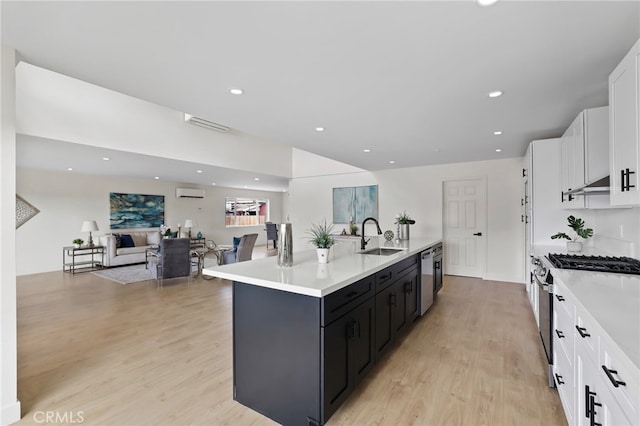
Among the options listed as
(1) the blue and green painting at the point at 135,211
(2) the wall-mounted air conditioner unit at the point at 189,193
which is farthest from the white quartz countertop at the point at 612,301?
(2) the wall-mounted air conditioner unit at the point at 189,193

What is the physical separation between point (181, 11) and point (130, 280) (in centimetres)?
582

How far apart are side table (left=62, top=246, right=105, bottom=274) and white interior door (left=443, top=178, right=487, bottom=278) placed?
8.23 meters

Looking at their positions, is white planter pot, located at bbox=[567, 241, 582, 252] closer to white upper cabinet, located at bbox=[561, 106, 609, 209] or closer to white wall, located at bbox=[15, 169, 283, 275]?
white upper cabinet, located at bbox=[561, 106, 609, 209]

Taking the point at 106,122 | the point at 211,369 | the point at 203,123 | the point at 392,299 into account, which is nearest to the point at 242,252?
the point at 203,123

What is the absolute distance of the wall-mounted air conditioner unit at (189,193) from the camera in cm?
909

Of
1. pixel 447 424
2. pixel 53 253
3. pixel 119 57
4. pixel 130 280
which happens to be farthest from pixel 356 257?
pixel 53 253

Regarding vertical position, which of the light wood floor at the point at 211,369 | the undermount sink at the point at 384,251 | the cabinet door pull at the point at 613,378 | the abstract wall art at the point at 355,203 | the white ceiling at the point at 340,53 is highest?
the white ceiling at the point at 340,53

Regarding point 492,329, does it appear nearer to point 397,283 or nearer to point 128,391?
point 397,283

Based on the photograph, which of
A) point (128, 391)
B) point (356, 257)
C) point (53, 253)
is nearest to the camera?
point (128, 391)

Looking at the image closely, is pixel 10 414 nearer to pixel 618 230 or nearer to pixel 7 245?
pixel 7 245

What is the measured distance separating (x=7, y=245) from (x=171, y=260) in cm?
375

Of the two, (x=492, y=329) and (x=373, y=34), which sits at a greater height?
(x=373, y=34)

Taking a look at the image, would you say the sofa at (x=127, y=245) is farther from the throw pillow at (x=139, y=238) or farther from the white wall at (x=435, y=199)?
the white wall at (x=435, y=199)

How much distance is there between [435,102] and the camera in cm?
275
